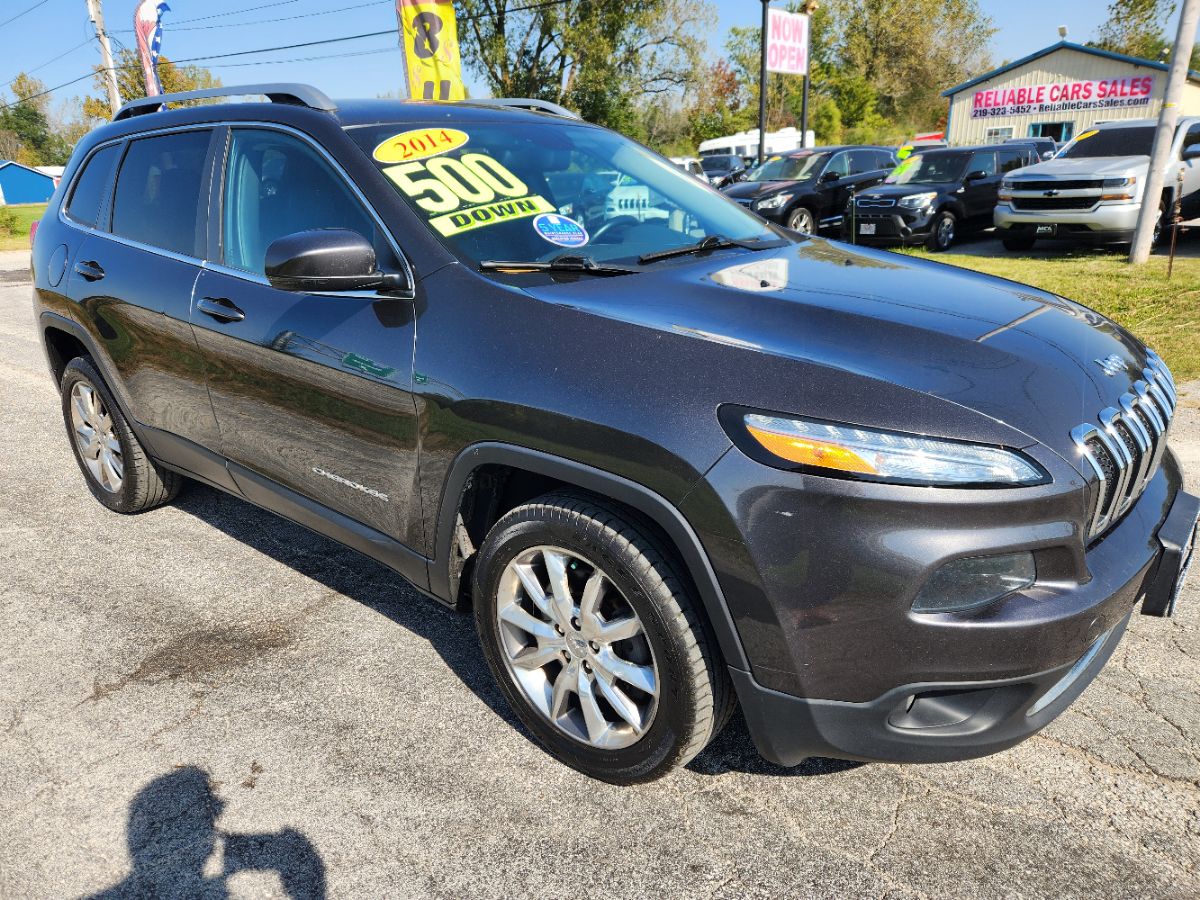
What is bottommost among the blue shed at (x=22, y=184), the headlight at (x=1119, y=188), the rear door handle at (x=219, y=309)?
the blue shed at (x=22, y=184)

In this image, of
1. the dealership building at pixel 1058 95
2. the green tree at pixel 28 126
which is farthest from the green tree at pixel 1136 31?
the green tree at pixel 28 126

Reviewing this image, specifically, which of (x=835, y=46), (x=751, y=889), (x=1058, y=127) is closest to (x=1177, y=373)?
(x=751, y=889)

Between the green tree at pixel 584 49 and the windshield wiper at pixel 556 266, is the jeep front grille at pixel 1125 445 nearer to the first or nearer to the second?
the windshield wiper at pixel 556 266

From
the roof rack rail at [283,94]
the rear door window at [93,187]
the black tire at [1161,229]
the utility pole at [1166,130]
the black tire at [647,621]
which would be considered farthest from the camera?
the black tire at [1161,229]

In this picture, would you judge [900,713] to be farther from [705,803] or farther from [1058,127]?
[1058,127]

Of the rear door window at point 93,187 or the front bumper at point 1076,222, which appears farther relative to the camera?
the front bumper at point 1076,222

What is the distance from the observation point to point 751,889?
6.78 feet

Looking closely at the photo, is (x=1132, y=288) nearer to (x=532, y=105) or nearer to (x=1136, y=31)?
(x=532, y=105)

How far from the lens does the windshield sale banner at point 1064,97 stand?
32781mm

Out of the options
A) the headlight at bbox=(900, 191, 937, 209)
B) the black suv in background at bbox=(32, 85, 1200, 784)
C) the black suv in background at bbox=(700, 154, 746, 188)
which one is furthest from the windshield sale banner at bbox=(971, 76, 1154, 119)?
the black suv in background at bbox=(32, 85, 1200, 784)

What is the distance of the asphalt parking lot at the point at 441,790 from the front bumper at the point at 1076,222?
8.88 metres

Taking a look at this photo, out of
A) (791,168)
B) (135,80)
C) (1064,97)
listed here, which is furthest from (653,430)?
(135,80)

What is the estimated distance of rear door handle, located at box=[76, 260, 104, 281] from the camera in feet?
12.5

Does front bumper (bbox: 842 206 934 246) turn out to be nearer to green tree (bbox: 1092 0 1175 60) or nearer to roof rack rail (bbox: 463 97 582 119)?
roof rack rail (bbox: 463 97 582 119)
